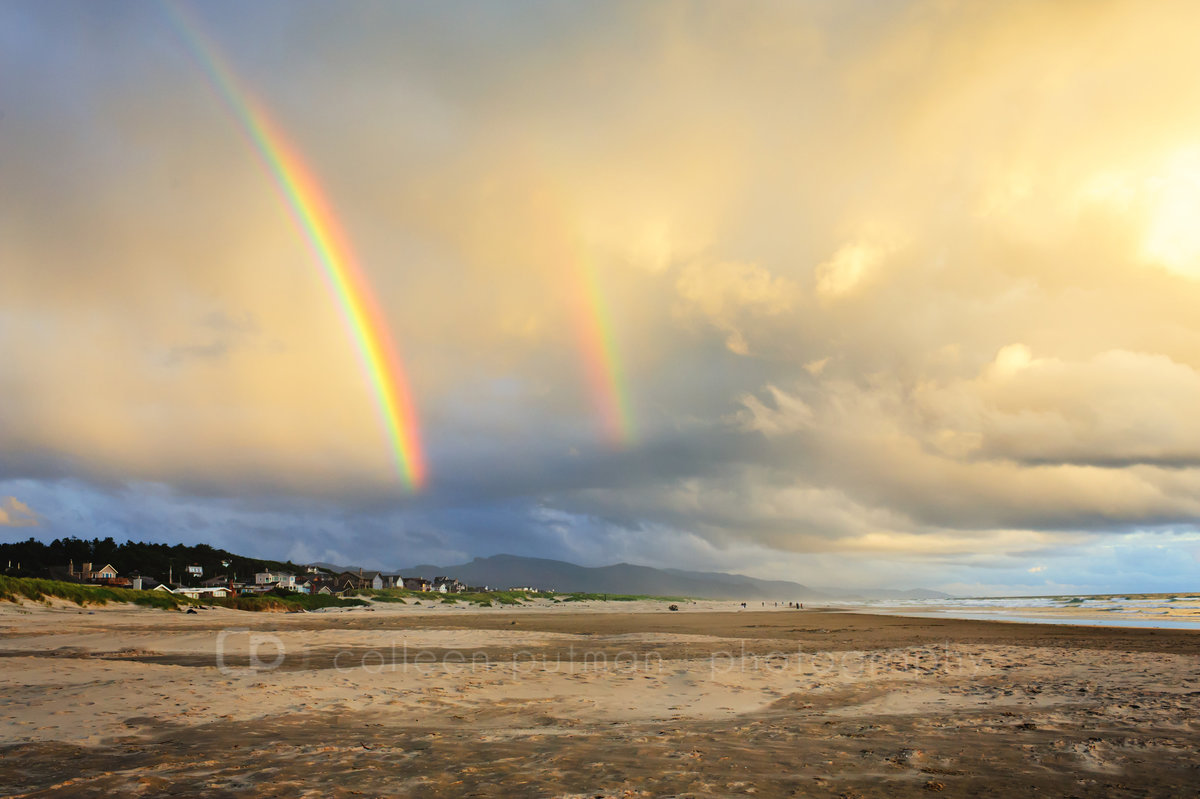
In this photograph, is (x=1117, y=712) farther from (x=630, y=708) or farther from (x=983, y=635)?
(x=983, y=635)

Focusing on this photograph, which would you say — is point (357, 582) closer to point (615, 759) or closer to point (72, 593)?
point (72, 593)

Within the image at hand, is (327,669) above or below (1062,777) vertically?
below

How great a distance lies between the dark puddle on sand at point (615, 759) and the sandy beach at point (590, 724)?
0.05 m

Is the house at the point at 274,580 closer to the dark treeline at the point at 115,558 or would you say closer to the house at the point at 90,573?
the dark treeline at the point at 115,558

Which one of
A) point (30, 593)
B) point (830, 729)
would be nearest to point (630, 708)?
point (830, 729)

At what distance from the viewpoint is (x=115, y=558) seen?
6275 inches

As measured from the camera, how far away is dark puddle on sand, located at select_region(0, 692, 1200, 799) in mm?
8359

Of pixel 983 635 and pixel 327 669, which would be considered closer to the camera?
pixel 327 669

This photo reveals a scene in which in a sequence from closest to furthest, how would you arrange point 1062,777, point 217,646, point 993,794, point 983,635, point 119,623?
point 993,794, point 1062,777, point 217,646, point 983,635, point 119,623

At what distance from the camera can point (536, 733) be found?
39.4 ft

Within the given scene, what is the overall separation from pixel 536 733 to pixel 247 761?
4.74 m

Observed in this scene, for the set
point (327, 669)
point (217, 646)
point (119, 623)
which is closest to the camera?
point (327, 669)

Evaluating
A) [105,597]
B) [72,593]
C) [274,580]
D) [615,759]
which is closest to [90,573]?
[274,580]

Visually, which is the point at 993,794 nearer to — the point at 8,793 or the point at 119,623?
the point at 8,793
